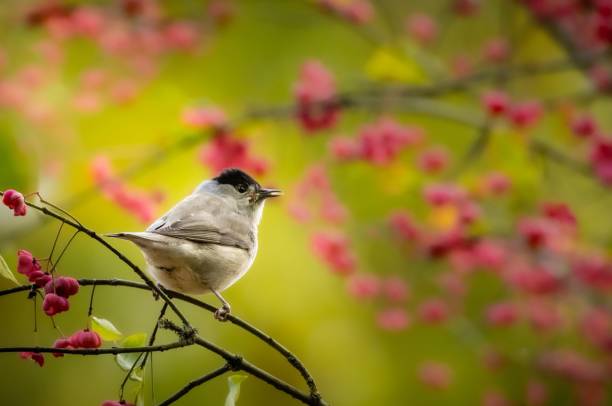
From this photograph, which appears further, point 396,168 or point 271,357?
point 271,357

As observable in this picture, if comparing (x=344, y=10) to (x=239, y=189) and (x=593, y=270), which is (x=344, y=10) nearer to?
(x=239, y=189)

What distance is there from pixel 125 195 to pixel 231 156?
1.87 feet

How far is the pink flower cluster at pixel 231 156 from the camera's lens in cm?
382

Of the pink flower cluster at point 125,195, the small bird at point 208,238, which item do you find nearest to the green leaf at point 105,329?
the small bird at point 208,238

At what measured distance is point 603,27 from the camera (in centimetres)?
329

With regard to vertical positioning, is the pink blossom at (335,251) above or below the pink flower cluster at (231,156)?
above

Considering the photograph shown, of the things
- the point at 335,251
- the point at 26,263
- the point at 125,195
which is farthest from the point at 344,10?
the point at 26,263

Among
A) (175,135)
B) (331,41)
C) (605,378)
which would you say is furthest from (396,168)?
Answer: (331,41)

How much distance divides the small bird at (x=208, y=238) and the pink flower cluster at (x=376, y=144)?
1.40 meters

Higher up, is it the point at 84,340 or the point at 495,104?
the point at 495,104

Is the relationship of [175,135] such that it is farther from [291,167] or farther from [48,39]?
[291,167]

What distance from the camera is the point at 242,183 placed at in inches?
109

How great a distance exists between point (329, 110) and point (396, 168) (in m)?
0.53

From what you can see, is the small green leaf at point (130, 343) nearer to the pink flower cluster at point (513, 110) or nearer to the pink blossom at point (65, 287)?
the pink blossom at point (65, 287)
